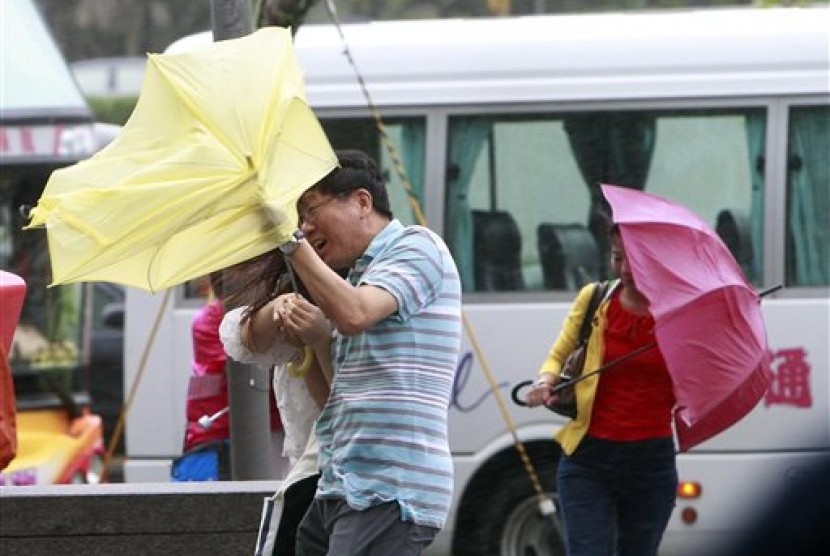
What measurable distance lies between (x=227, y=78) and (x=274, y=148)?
244mm

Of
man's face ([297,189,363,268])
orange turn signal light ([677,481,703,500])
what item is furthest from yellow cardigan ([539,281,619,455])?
orange turn signal light ([677,481,703,500])

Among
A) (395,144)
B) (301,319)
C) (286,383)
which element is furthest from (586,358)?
(395,144)

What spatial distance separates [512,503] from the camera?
9406mm

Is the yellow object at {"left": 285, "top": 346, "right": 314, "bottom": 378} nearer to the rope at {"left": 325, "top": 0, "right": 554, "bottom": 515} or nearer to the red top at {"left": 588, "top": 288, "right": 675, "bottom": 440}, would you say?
the red top at {"left": 588, "top": 288, "right": 675, "bottom": 440}

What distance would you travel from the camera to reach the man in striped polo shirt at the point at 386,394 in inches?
175

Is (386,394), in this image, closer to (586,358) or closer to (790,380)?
(586,358)

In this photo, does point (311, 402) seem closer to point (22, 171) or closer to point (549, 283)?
point (549, 283)

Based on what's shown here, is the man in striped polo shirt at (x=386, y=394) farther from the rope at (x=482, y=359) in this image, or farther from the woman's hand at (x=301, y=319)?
the rope at (x=482, y=359)

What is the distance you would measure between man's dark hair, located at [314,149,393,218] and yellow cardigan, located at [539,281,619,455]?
196 centimetres

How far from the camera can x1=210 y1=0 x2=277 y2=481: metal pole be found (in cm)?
658

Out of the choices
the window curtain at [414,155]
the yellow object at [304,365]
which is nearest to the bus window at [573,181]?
the window curtain at [414,155]

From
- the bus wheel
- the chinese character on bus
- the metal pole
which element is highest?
the metal pole

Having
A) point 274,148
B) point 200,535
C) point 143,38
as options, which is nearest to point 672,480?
point 200,535

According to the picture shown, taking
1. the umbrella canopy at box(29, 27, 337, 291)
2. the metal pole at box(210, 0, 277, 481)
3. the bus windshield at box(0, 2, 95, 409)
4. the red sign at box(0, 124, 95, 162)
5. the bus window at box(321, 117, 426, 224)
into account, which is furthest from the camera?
the red sign at box(0, 124, 95, 162)
